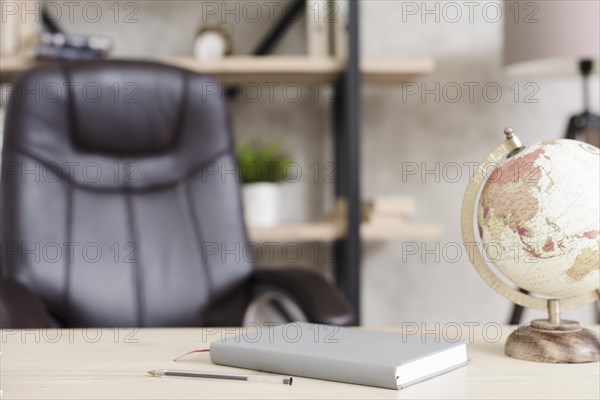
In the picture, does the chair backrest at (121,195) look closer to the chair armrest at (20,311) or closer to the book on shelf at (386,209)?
the chair armrest at (20,311)

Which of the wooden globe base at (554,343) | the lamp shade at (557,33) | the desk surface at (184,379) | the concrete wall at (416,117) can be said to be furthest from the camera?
the concrete wall at (416,117)

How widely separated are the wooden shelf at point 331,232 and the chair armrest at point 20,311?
2.82ft

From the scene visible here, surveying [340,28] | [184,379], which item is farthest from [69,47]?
[184,379]

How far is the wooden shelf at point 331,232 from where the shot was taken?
2.09 meters

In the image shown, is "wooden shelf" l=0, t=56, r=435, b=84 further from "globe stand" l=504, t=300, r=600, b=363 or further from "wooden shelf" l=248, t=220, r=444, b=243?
"globe stand" l=504, t=300, r=600, b=363

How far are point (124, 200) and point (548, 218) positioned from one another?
3.44ft

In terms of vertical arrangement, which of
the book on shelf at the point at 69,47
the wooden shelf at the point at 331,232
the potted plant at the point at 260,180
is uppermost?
the book on shelf at the point at 69,47

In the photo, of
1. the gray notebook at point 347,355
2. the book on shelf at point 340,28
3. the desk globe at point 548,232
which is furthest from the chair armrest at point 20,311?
the book on shelf at point 340,28

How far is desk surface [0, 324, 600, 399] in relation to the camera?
0.77 meters

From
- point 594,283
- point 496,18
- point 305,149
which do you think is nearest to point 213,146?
point 305,149

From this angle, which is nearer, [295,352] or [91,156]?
[295,352]

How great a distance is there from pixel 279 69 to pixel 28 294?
1050mm

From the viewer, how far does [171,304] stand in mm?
1648

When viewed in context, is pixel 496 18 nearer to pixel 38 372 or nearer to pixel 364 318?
pixel 364 318
